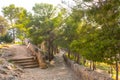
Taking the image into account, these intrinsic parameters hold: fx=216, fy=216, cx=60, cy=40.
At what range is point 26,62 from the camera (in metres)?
17.7

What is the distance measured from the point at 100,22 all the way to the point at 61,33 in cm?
947

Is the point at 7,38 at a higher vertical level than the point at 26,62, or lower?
higher

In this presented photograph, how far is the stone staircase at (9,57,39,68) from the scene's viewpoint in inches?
672

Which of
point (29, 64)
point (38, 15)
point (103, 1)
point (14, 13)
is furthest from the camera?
point (14, 13)

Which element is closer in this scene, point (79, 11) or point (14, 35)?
point (79, 11)

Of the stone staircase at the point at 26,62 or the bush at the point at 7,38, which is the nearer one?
the stone staircase at the point at 26,62

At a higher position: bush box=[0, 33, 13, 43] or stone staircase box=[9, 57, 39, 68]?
bush box=[0, 33, 13, 43]

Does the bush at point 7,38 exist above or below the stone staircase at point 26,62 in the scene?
above

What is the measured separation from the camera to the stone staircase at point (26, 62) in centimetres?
1708

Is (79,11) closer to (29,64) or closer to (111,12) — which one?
(111,12)

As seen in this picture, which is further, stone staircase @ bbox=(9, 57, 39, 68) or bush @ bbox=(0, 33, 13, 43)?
bush @ bbox=(0, 33, 13, 43)

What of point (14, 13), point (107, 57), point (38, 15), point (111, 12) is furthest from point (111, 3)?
point (14, 13)

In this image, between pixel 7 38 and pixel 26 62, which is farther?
pixel 7 38

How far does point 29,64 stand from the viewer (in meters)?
17.4
